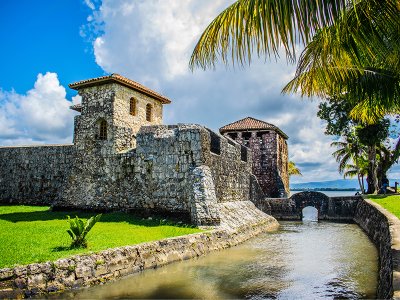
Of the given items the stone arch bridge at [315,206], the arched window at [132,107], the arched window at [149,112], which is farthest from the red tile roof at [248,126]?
the arched window at [132,107]

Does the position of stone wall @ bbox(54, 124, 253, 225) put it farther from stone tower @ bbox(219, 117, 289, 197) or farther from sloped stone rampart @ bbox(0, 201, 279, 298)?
stone tower @ bbox(219, 117, 289, 197)

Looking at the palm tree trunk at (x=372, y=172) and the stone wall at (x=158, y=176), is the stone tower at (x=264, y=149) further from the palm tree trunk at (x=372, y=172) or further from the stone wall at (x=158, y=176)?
the stone wall at (x=158, y=176)

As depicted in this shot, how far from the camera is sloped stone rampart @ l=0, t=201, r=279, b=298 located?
6.95 meters

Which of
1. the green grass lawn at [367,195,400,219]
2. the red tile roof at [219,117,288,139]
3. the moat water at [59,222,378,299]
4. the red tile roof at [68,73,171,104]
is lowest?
the moat water at [59,222,378,299]

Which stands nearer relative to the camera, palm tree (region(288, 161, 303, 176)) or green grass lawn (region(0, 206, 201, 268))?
green grass lawn (region(0, 206, 201, 268))

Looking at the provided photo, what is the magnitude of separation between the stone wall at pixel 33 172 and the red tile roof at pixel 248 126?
18.4 m

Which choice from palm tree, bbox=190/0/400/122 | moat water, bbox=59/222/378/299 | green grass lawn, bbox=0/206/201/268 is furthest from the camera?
green grass lawn, bbox=0/206/201/268

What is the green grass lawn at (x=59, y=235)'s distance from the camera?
8000 mm

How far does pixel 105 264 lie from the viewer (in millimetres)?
8492

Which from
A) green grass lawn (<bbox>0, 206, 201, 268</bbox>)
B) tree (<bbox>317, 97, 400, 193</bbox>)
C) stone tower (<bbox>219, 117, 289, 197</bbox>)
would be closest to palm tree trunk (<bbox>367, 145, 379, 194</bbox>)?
tree (<bbox>317, 97, 400, 193</bbox>)

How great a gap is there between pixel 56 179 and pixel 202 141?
33.6 ft

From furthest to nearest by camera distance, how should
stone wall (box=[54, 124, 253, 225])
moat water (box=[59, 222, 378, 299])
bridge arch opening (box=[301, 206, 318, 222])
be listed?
bridge arch opening (box=[301, 206, 318, 222])
stone wall (box=[54, 124, 253, 225])
moat water (box=[59, 222, 378, 299])

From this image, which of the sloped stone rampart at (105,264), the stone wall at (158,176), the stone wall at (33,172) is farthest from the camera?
the stone wall at (33,172)

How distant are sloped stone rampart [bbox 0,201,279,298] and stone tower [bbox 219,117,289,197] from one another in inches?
793
